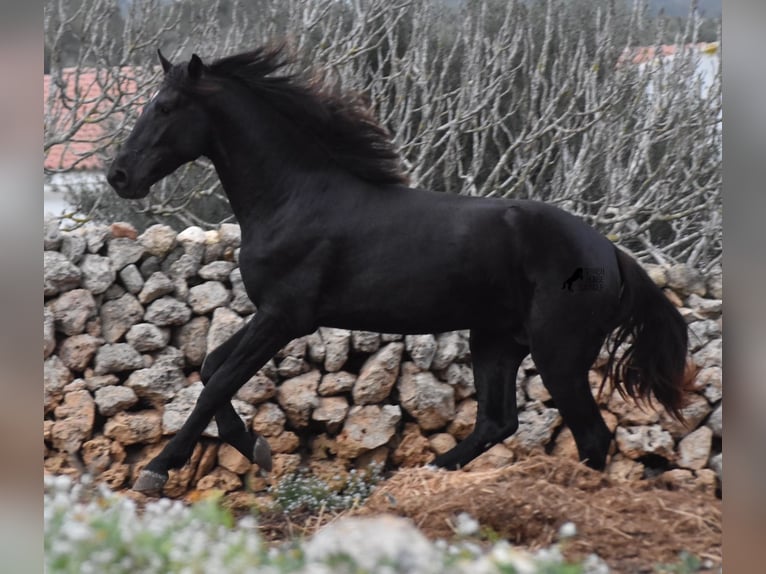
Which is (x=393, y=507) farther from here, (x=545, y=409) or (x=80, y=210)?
(x=80, y=210)

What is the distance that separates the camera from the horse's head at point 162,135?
4535 millimetres

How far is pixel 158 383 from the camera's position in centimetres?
509

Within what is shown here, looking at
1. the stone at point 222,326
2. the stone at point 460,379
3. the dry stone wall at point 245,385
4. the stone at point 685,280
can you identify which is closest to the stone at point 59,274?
the dry stone wall at point 245,385

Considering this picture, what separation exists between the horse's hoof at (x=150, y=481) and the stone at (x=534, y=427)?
1.57 m

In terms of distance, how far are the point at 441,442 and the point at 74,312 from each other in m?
1.90

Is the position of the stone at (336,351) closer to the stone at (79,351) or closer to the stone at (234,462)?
the stone at (234,462)

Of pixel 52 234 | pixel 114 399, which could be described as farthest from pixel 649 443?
pixel 52 234

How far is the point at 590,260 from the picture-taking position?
4.50 m

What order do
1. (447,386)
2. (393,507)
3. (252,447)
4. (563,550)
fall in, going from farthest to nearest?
(447,386) < (252,447) < (393,507) < (563,550)

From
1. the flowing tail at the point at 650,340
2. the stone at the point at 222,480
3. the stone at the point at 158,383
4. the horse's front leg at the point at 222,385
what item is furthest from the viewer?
the stone at the point at 158,383

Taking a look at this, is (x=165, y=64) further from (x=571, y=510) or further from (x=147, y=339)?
(x=571, y=510)
